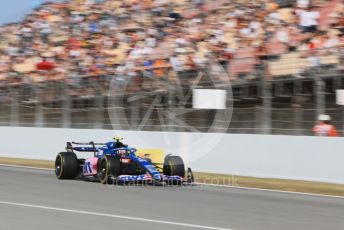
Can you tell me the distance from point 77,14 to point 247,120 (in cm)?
1326

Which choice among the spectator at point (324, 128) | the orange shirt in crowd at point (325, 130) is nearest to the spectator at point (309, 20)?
the spectator at point (324, 128)

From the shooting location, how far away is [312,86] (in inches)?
537

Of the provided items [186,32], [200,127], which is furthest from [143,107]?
[186,32]

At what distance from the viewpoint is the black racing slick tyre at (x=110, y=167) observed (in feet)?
38.5

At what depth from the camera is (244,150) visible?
14719 millimetres

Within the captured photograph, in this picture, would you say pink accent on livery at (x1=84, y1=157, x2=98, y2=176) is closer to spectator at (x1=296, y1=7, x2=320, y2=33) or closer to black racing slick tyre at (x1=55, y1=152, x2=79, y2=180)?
black racing slick tyre at (x1=55, y1=152, x2=79, y2=180)

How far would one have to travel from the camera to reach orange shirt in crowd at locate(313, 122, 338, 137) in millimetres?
13297

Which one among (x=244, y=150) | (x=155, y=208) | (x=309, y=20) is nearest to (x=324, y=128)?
(x=244, y=150)

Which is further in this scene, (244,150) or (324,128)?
(244,150)

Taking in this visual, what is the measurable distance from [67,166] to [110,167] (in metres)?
1.68

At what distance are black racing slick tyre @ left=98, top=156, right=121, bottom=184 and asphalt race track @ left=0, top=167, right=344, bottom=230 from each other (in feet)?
A: 0.87

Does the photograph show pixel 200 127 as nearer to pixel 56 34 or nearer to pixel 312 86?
pixel 312 86

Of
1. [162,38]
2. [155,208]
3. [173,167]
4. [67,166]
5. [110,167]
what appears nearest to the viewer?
[155,208]

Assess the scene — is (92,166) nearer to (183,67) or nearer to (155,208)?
(155,208)
